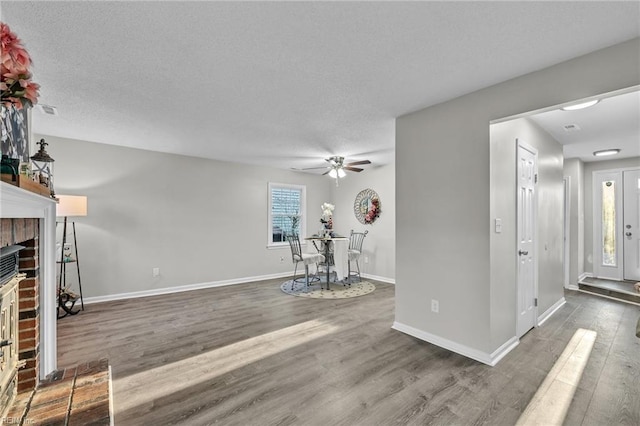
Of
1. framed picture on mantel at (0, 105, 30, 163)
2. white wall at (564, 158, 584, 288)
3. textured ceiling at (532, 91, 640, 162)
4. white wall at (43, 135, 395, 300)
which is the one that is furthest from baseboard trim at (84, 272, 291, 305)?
white wall at (564, 158, 584, 288)

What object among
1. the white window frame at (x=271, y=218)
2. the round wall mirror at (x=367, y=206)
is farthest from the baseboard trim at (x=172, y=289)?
the round wall mirror at (x=367, y=206)

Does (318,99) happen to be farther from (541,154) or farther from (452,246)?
(541,154)

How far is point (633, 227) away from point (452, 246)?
5.16 metres

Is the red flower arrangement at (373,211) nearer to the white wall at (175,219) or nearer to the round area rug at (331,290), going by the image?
the white wall at (175,219)

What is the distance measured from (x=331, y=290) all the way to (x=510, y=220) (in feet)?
10.4

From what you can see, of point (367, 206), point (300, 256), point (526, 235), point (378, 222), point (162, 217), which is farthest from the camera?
point (367, 206)

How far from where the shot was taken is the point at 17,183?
1334mm

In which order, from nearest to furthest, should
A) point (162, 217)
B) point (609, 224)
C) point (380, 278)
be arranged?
point (162, 217) < point (609, 224) < point (380, 278)

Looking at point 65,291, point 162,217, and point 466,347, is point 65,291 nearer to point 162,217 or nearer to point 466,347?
point 162,217

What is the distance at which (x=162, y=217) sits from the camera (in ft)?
16.4

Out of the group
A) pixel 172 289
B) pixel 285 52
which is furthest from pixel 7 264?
pixel 172 289

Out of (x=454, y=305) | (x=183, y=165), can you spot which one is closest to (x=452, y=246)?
(x=454, y=305)

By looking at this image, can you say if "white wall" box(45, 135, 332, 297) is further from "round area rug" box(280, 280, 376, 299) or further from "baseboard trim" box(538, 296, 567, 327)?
"baseboard trim" box(538, 296, 567, 327)

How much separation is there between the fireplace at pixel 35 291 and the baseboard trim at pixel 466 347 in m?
3.13
